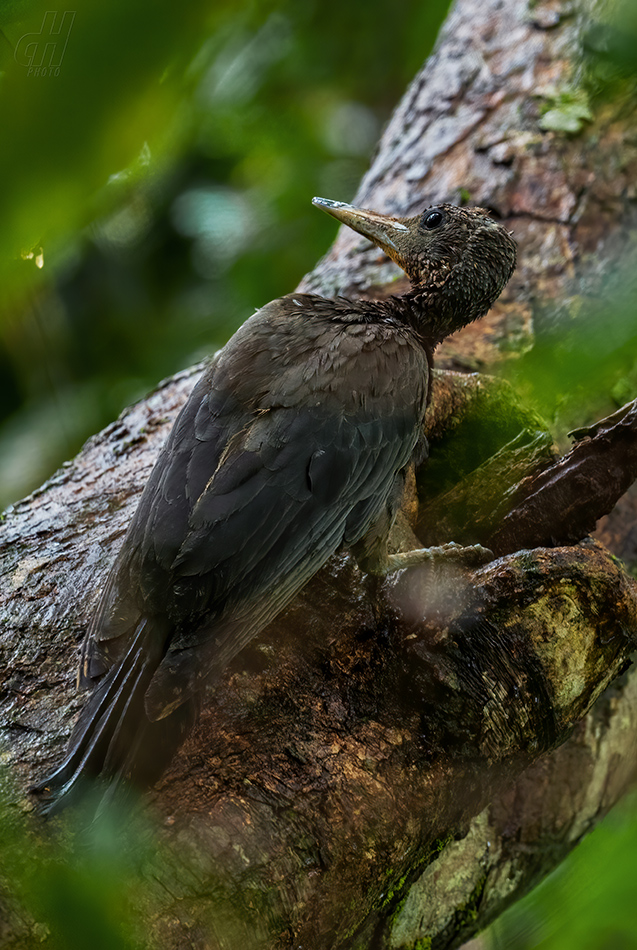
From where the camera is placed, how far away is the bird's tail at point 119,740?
1.45 m

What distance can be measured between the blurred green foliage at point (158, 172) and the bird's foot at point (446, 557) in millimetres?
828

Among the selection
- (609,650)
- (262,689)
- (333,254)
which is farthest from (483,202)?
(262,689)

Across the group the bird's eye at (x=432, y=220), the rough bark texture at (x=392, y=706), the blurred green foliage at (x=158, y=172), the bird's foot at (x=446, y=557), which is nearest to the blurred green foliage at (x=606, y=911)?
the blurred green foliage at (x=158, y=172)

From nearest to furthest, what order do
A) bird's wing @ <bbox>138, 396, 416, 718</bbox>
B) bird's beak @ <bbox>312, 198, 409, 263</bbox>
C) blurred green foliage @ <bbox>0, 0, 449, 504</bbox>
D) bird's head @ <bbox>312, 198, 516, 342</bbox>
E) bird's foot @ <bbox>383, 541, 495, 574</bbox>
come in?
blurred green foliage @ <bbox>0, 0, 449, 504</bbox> → bird's wing @ <bbox>138, 396, 416, 718</bbox> → bird's foot @ <bbox>383, 541, 495, 574</bbox> → bird's head @ <bbox>312, 198, 516, 342</bbox> → bird's beak @ <bbox>312, 198, 409, 263</bbox>

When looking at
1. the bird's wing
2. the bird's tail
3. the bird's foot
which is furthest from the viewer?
the bird's foot

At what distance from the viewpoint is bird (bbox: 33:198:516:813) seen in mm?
1519

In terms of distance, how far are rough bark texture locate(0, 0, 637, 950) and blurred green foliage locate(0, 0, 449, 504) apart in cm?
48

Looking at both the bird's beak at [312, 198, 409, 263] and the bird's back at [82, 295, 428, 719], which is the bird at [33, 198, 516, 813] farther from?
the bird's beak at [312, 198, 409, 263]

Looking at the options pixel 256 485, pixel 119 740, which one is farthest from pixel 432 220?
pixel 119 740

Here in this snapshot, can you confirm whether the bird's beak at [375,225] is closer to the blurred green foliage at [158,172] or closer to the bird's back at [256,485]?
the blurred green foliage at [158,172]

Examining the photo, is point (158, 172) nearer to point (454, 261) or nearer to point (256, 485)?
point (256, 485)

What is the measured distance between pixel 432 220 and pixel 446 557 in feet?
3.38

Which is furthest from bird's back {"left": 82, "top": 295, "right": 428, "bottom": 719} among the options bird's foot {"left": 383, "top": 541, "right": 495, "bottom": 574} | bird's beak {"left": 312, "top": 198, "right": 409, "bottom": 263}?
bird's beak {"left": 312, "top": 198, "right": 409, "bottom": 263}

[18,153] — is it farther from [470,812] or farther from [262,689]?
[470,812]
